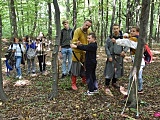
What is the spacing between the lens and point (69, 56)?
9.05m

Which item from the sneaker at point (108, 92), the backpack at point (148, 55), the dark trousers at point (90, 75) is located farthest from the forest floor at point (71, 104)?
the backpack at point (148, 55)

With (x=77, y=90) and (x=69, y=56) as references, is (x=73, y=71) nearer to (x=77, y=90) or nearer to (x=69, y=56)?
(x=77, y=90)

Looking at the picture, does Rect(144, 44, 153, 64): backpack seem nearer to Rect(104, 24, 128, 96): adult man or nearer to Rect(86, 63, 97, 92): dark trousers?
Rect(104, 24, 128, 96): adult man

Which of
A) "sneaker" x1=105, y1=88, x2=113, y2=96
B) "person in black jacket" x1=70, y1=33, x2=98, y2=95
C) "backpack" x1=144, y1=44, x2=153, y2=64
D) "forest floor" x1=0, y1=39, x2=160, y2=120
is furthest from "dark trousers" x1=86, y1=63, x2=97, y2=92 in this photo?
"backpack" x1=144, y1=44, x2=153, y2=64

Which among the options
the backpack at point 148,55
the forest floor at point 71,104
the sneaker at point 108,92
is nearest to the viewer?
the forest floor at point 71,104

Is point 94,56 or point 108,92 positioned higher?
point 94,56

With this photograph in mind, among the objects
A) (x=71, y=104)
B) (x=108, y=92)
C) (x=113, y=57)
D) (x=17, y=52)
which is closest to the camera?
(x=71, y=104)

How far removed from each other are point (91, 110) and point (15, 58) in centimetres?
558

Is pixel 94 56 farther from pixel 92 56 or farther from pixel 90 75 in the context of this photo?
pixel 90 75

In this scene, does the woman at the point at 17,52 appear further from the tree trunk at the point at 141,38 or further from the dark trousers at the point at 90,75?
the tree trunk at the point at 141,38

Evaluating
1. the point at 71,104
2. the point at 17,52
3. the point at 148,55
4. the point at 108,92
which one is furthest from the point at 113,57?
the point at 17,52

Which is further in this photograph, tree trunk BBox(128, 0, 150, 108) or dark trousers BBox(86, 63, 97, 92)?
dark trousers BBox(86, 63, 97, 92)

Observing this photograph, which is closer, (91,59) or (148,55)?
(148,55)

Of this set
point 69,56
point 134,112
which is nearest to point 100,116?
point 134,112
